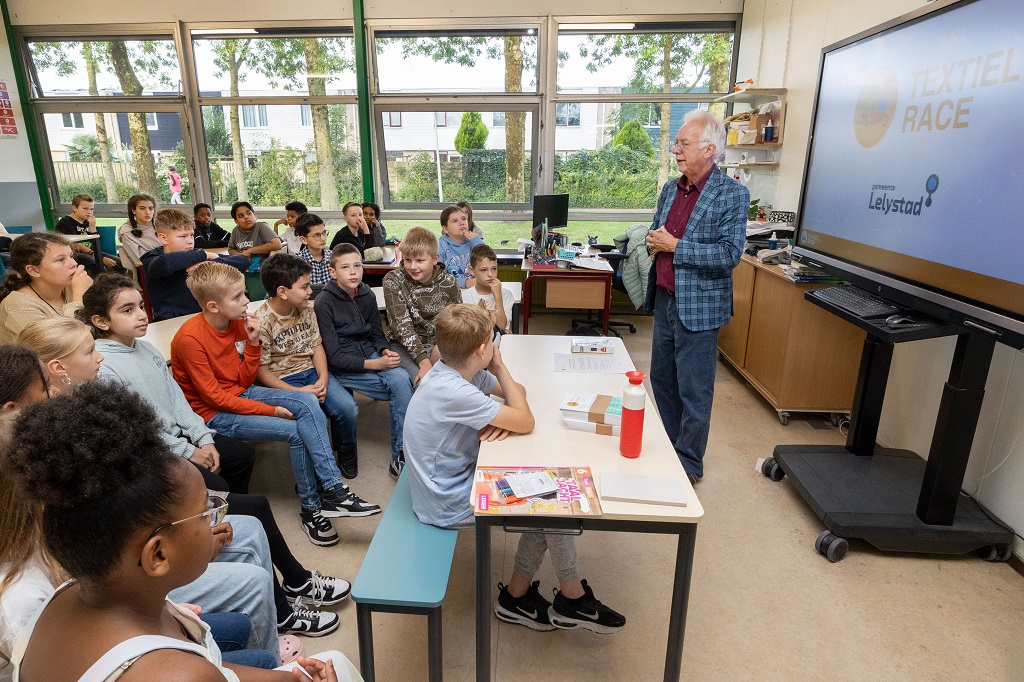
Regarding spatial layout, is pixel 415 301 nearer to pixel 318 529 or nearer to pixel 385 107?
pixel 318 529

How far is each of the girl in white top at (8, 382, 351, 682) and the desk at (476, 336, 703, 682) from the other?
2.50ft

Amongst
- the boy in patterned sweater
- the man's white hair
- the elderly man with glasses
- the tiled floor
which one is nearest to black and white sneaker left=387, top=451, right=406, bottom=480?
the tiled floor

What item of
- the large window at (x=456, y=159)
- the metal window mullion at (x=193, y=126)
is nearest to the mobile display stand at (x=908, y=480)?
the large window at (x=456, y=159)

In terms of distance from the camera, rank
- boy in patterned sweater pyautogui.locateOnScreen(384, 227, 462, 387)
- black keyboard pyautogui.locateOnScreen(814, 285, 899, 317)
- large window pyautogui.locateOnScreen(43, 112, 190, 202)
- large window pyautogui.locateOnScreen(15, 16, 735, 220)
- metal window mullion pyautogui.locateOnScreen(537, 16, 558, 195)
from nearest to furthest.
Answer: black keyboard pyautogui.locateOnScreen(814, 285, 899, 317), boy in patterned sweater pyautogui.locateOnScreen(384, 227, 462, 387), metal window mullion pyautogui.locateOnScreen(537, 16, 558, 195), large window pyautogui.locateOnScreen(15, 16, 735, 220), large window pyautogui.locateOnScreen(43, 112, 190, 202)

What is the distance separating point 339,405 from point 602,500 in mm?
1718

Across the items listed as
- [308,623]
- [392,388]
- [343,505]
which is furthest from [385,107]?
[308,623]

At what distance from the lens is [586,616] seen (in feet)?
6.40

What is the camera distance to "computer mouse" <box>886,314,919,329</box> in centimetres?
231

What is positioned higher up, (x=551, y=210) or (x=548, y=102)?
(x=548, y=102)

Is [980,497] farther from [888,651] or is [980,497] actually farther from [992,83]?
[992,83]

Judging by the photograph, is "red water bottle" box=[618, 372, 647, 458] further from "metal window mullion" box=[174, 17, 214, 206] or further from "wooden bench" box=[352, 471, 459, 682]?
"metal window mullion" box=[174, 17, 214, 206]

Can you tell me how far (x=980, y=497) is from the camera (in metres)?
2.58

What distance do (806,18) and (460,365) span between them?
13.8ft

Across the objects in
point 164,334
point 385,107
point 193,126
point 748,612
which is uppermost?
point 385,107
